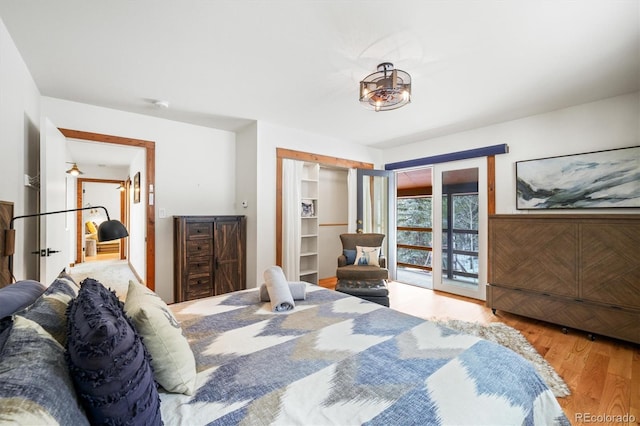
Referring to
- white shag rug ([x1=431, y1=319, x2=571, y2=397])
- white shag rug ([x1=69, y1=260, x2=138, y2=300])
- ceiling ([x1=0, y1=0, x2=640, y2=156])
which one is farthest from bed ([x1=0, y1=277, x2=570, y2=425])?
white shag rug ([x1=69, y1=260, x2=138, y2=300])

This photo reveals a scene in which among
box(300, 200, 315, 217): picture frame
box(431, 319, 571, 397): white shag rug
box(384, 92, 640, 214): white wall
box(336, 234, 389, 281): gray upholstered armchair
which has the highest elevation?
box(384, 92, 640, 214): white wall

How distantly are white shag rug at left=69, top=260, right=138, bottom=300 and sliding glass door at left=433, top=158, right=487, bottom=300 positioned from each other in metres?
4.91

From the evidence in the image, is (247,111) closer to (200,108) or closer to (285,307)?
(200,108)

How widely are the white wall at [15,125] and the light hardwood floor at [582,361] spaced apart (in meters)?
3.82

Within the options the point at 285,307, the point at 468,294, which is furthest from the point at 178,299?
the point at 468,294

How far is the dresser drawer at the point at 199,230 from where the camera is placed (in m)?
3.48

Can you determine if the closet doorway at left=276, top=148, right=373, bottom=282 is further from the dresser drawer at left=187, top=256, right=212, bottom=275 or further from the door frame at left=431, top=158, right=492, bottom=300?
the door frame at left=431, top=158, right=492, bottom=300

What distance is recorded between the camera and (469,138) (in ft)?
13.5

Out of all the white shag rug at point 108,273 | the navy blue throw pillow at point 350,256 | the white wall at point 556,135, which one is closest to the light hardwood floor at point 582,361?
the navy blue throw pillow at point 350,256

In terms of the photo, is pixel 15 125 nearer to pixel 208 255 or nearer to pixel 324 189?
pixel 208 255

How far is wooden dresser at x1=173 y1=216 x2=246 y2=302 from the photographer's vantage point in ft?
11.3

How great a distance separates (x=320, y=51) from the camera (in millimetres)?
2154

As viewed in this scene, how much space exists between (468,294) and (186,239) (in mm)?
3950

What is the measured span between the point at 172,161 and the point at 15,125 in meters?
1.71
